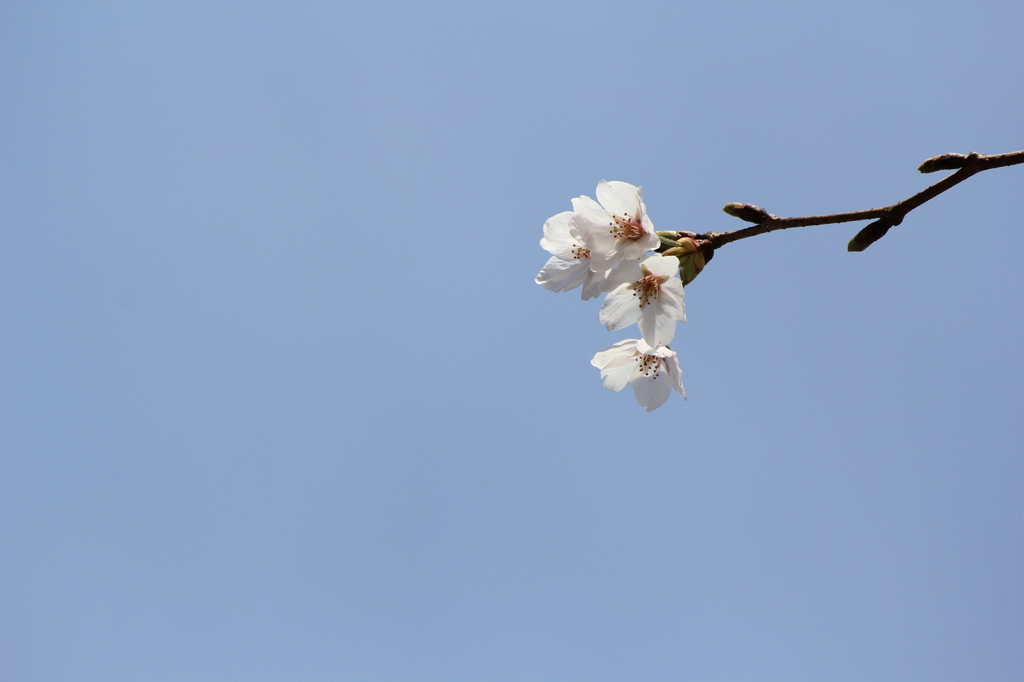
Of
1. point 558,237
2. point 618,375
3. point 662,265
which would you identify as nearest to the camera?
point 662,265

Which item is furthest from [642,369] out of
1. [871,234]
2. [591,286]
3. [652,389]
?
[871,234]

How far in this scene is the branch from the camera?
1.81 meters

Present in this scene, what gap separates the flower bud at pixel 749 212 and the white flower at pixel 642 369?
711 millimetres

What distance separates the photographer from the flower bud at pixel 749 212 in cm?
191

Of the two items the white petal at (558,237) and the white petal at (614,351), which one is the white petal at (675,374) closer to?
the white petal at (614,351)

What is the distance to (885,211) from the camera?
182 cm

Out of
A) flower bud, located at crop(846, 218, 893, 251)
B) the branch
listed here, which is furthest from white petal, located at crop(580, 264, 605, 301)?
flower bud, located at crop(846, 218, 893, 251)

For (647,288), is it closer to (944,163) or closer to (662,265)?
(662,265)

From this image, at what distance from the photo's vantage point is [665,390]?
2535 mm

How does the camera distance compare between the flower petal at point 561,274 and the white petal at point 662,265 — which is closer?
the white petal at point 662,265

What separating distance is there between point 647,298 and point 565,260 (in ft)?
1.32

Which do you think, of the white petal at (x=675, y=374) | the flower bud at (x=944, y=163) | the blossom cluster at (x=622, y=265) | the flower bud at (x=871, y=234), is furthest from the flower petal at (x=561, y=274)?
the flower bud at (x=944, y=163)

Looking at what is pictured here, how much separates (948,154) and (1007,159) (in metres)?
0.15

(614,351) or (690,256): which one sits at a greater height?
(614,351)
